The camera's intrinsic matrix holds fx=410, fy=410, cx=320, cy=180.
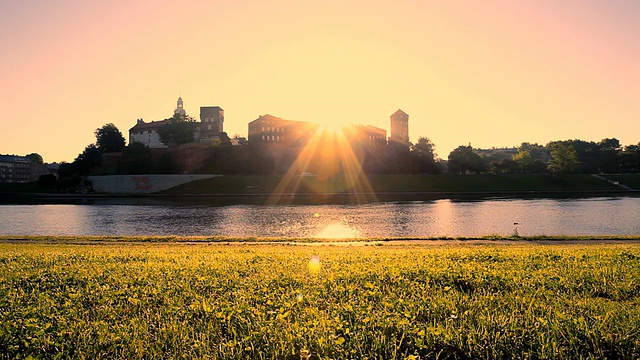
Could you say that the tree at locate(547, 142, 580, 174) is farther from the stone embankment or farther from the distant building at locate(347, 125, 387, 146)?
the stone embankment

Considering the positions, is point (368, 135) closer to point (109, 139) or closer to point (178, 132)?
point (178, 132)

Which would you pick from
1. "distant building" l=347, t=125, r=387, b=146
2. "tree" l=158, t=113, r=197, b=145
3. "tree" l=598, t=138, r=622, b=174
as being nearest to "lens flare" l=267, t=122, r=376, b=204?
"distant building" l=347, t=125, r=387, b=146

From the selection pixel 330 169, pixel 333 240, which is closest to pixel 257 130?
pixel 330 169

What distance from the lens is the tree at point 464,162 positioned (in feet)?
427

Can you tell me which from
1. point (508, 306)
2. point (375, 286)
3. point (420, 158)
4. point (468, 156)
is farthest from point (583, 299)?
point (468, 156)

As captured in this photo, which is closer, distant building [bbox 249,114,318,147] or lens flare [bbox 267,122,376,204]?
lens flare [bbox 267,122,376,204]

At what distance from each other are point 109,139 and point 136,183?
132ft

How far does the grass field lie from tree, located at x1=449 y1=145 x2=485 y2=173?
A: 5015 inches

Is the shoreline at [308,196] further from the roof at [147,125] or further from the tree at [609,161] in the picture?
the roof at [147,125]

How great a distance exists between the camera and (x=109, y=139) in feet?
453

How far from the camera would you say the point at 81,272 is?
364 inches

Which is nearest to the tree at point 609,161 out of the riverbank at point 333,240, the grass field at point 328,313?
the riverbank at point 333,240

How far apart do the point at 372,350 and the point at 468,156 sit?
135m

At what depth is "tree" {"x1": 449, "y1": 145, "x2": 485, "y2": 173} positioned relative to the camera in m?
130
